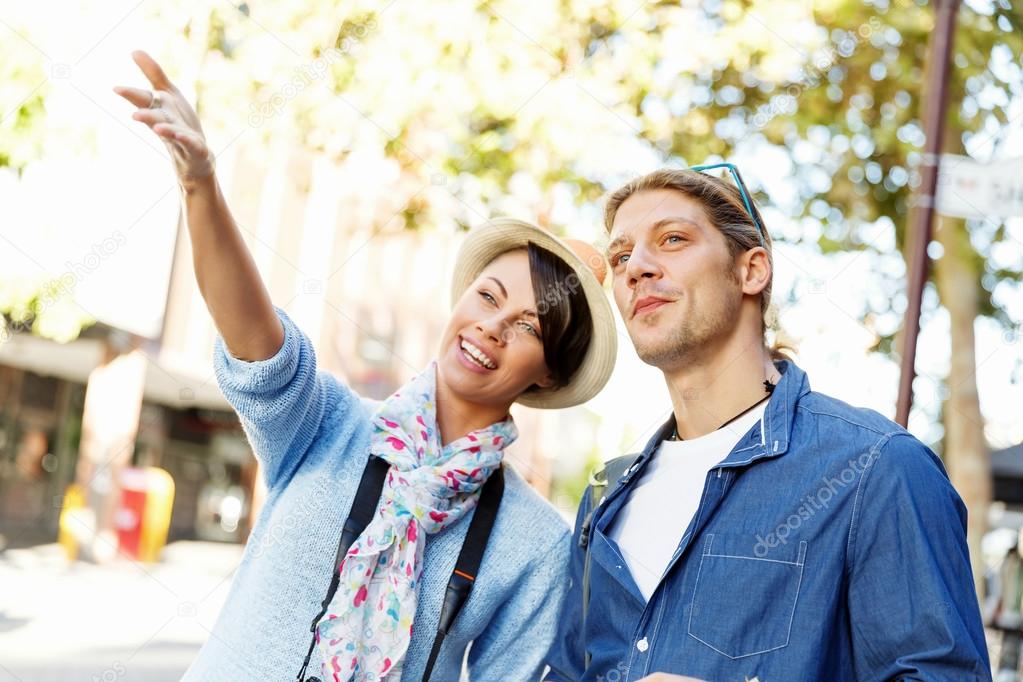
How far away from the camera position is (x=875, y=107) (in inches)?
327

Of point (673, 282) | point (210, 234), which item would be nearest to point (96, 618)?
point (210, 234)

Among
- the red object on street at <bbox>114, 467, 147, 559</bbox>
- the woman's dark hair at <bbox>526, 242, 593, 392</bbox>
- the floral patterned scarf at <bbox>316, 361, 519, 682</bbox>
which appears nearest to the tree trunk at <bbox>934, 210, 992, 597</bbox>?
the woman's dark hair at <bbox>526, 242, 593, 392</bbox>

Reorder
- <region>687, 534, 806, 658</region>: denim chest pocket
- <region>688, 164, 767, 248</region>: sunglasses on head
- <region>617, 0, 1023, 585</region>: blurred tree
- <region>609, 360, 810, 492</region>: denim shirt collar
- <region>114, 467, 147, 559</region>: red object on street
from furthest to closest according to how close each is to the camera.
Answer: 1. <region>114, 467, 147, 559</region>: red object on street
2. <region>617, 0, 1023, 585</region>: blurred tree
3. <region>688, 164, 767, 248</region>: sunglasses on head
4. <region>609, 360, 810, 492</region>: denim shirt collar
5. <region>687, 534, 806, 658</region>: denim chest pocket

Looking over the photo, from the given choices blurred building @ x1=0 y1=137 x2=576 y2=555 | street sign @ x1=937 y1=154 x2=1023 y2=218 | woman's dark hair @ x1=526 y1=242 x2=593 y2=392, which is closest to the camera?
woman's dark hair @ x1=526 y1=242 x2=593 y2=392

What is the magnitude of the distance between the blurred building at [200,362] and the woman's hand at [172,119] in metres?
6.40

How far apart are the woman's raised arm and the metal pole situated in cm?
271

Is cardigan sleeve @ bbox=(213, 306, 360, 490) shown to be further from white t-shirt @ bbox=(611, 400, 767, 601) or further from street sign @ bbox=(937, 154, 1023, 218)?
street sign @ bbox=(937, 154, 1023, 218)

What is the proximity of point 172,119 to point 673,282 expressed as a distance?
118 cm

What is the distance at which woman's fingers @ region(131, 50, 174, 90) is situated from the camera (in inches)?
80.9

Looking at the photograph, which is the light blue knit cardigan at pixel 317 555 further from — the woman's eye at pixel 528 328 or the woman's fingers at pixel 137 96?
the woman's fingers at pixel 137 96

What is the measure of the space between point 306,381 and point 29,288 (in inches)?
293

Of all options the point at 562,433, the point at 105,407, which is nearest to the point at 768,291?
Answer: the point at 105,407

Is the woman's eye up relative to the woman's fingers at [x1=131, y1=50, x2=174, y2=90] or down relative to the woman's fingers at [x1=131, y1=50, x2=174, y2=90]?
down

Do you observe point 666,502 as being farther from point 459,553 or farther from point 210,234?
point 210,234
